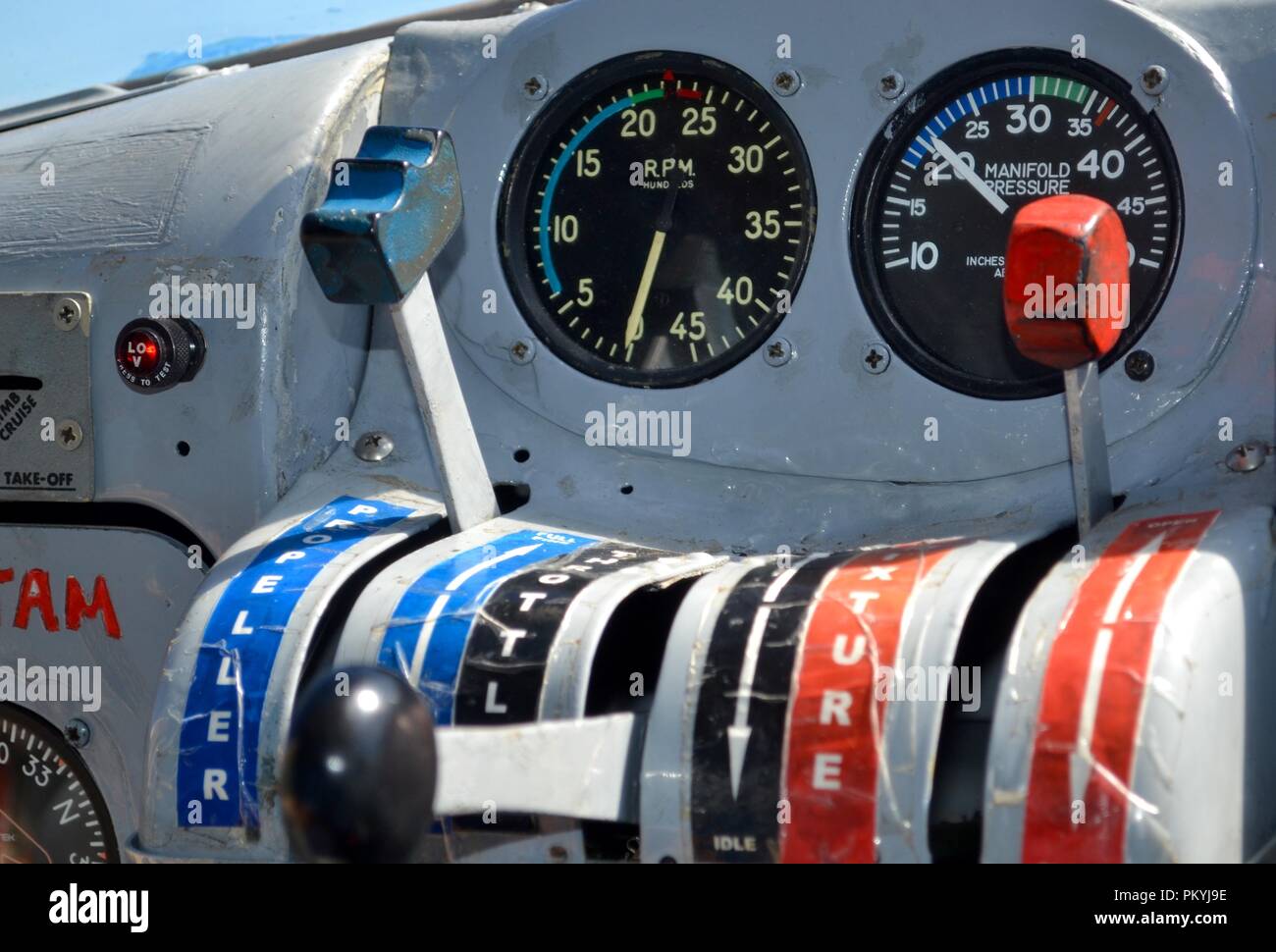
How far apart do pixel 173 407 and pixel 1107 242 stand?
167 centimetres

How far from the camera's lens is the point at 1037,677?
2.10 metres

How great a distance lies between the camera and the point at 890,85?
282 centimetres

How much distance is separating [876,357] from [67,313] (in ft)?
4.87

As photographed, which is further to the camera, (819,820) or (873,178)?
(873,178)

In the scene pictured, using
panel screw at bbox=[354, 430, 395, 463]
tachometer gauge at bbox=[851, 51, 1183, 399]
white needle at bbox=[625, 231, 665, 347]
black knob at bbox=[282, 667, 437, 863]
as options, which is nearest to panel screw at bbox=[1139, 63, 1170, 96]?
tachometer gauge at bbox=[851, 51, 1183, 399]

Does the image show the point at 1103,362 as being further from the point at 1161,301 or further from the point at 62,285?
the point at 62,285

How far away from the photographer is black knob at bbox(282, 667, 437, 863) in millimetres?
1770

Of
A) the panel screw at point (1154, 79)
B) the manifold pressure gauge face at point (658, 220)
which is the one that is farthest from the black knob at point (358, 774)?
the panel screw at point (1154, 79)

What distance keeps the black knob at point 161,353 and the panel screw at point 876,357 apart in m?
1.19

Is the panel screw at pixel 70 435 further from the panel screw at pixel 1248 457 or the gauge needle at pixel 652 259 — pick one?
the panel screw at pixel 1248 457

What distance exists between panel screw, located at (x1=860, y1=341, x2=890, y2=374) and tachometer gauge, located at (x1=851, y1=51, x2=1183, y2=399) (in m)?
0.03
